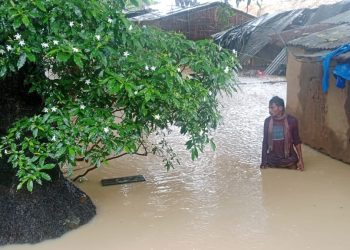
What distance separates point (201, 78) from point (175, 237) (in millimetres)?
1528

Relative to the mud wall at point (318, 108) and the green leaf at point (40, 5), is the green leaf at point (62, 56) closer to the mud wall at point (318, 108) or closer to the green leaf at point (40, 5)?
the green leaf at point (40, 5)

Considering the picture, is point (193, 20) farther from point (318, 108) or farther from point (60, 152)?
point (60, 152)

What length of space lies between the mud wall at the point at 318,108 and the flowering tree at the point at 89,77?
2.79 metres

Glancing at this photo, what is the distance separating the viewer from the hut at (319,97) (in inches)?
240

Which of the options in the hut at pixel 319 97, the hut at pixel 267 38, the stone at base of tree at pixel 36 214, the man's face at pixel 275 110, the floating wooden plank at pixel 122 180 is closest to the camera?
the stone at base of tree at pixel 36 214

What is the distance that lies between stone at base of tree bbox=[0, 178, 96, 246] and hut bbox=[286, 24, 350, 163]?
3774 millimetres

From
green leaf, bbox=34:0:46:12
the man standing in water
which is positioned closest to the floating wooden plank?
the man standing in water

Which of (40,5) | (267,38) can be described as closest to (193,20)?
(267,38)

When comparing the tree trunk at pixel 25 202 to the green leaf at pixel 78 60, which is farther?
the tree trunk at pixel 25 202

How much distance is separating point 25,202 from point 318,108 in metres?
4.50

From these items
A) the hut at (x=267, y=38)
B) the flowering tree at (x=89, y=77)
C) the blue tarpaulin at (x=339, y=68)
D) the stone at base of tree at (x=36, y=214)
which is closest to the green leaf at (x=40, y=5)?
the flowering tree at (x=89, y=77)

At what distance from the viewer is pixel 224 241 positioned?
13.3 feet

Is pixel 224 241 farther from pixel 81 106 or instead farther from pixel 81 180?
pixel 81 180

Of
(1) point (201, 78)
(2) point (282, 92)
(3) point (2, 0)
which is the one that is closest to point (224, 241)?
(1) point (201, 78)
